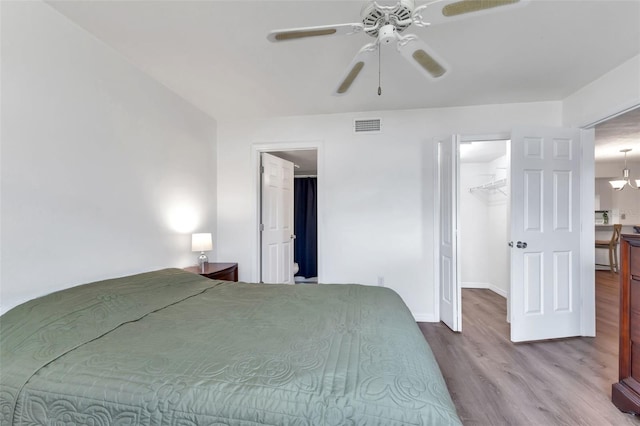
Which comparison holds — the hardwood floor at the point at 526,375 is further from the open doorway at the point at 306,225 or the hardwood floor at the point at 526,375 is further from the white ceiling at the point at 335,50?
the open doorway at the point at 306,225

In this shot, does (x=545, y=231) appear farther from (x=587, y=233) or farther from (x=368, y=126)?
(x=368, y=126)

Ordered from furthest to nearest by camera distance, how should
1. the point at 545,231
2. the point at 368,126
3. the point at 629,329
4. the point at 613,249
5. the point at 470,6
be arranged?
the point at 613,249 → the point at 368,126 → the point at 545,231 → the point at 629,329 → the point at 470,6

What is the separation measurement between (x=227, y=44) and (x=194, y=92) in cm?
93

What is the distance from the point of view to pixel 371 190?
317 cm

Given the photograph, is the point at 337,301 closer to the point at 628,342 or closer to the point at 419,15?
the point at 419,15

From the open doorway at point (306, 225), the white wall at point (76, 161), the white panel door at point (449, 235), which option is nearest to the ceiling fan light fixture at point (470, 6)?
the white panel door at point (449, 235)

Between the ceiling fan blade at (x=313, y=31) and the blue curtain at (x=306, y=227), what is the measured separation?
162 inches

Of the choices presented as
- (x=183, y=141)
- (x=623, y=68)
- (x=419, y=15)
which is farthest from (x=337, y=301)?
(x=623, y=68)

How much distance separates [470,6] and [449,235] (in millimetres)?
2168

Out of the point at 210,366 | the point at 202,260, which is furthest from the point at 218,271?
the point at 210,366

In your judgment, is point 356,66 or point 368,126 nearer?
point 356,66

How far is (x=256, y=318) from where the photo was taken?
1.40 metres

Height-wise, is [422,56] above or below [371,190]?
above

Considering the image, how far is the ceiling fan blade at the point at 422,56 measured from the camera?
124 centimetres
